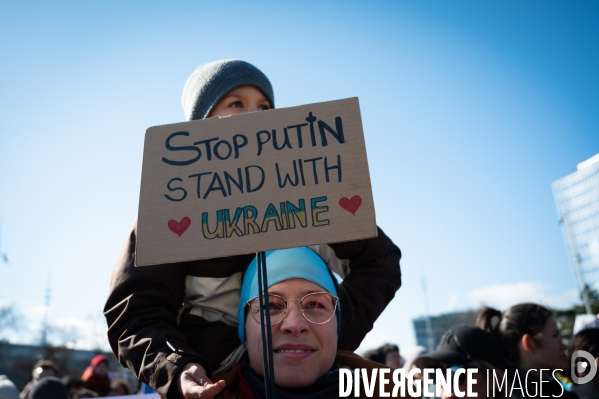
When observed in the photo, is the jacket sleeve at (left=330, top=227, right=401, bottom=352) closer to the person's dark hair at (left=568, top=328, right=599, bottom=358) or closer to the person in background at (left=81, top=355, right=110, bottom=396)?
the person's dark hair at (left=568, top=328, right=599, bottom=358)

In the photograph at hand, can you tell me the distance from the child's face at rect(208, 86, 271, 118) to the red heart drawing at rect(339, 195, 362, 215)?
93 centimetres

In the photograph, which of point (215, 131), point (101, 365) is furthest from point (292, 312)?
point (101, 365)

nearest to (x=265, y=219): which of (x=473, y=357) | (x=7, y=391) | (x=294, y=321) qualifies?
(x=294, y=321)

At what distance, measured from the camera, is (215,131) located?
1902 mm

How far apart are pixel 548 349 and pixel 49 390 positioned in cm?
394

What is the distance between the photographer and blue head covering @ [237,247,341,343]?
6.74ft

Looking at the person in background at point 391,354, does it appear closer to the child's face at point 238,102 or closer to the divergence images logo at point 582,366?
the divergence images logo at point 582,366

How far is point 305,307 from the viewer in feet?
6.74

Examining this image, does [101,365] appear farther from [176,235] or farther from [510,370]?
[176,235]

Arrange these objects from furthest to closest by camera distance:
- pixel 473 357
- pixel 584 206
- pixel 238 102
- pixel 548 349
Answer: pixel 584 206, pixel 548 349, pixel 473 357, pixel 238 102

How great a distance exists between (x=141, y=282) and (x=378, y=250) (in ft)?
3.48

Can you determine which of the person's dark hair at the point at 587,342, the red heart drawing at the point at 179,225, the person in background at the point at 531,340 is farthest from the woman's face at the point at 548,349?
the red heart drawing at the point at 179,225

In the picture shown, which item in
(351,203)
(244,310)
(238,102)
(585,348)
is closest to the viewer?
(351,203)

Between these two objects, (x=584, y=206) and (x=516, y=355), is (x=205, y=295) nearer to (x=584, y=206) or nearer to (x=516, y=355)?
(x=516, y=355)
